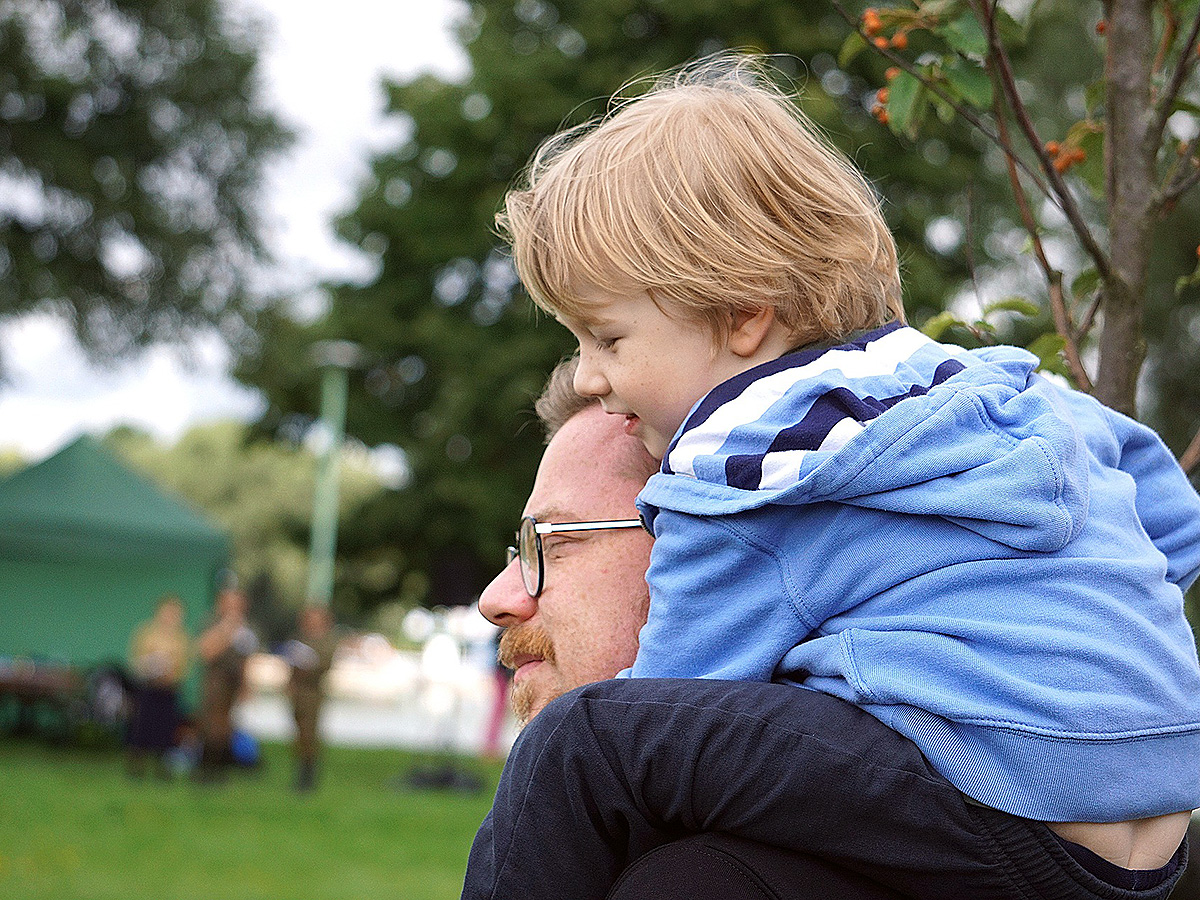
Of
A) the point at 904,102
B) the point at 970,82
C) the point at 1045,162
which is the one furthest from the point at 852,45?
the point at 1045,162

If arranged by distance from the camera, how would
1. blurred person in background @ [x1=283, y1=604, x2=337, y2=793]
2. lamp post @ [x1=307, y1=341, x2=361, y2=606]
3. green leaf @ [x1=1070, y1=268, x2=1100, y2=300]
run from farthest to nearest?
lamp post @ [x1=307, y1=341, x2=361, y2=606] < blurred person in background @ [x1=283, y1=604, x2=337, y2=793] < green leaf @ [x1=1070, y1=268, x2=1100, y2=300]

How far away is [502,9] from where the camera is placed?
60.3 ft

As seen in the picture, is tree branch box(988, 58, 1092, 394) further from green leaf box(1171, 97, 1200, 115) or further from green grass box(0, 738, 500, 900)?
green grass box(0, 738, 500, 900)

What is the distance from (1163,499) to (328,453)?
2037 centimetres

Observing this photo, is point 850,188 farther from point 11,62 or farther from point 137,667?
point 11,62

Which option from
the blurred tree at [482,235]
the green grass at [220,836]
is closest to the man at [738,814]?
the green grass at [220,836]

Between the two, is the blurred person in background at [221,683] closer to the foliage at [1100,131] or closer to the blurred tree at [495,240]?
the blurred tree at [495,240]

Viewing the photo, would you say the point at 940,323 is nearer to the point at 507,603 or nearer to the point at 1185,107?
the point at 1185,107

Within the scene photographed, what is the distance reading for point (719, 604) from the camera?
1241 mm

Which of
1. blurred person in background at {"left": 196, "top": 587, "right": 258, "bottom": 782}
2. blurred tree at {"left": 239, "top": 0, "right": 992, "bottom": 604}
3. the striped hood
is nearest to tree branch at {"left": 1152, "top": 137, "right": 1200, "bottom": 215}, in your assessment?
the striped hood

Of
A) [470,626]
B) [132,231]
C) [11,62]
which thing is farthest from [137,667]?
[11,62]

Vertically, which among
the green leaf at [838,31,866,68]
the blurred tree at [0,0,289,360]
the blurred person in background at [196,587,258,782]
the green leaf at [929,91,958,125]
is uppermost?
the blurred tree at [0,0,289,360]

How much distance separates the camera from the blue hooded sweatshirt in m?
1.11

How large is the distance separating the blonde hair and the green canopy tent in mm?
17333
